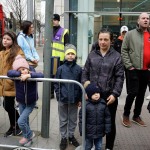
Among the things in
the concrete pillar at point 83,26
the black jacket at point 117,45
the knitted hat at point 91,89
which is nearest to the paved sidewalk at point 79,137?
the knitted hat at point 91,89

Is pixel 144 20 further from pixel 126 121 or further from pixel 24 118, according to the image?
pixel 24 118

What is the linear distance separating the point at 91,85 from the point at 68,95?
626 mm

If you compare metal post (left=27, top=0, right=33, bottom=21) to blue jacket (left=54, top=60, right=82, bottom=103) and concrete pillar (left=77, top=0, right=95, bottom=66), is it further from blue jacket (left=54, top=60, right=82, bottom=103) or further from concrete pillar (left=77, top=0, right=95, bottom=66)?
blue jacket (left=54, top=60, right=82, bottom=103)

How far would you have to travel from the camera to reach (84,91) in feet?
12.4

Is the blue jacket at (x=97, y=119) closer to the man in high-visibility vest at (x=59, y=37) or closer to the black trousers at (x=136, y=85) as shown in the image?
the black trousers at (x=136, y=85)

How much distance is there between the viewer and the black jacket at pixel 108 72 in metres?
3.95

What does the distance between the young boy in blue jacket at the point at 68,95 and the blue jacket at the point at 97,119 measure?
508mm

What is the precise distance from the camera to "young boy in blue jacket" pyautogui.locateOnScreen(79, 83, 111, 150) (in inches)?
151

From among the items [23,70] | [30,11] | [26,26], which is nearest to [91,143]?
[23,70]

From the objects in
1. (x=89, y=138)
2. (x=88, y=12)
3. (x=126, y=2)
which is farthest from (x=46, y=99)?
(x=126, y=2)

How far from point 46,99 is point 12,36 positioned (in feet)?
3.61

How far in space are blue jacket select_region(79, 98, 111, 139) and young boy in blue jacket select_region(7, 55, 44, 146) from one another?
2.69 ft

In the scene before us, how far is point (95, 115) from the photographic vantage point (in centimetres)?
385

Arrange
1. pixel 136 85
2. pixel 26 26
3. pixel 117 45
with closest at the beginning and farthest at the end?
pixel 136 85 < pixel 26 26 < pixel 117 45
